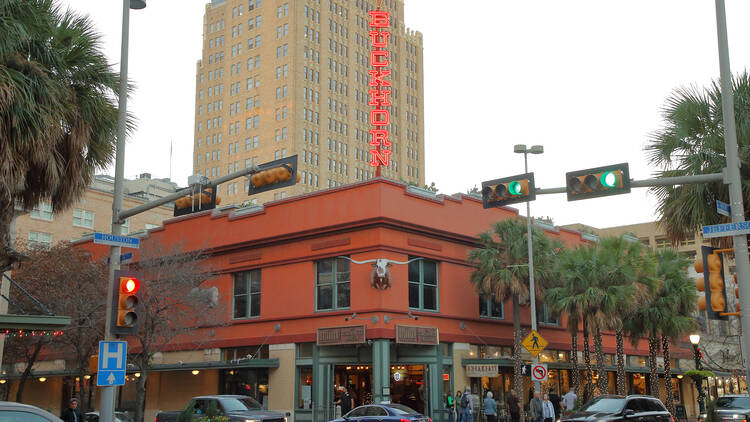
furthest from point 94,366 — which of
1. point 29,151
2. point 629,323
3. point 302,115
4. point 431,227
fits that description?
point 302,115

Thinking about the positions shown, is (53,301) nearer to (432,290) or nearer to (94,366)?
(432,290)

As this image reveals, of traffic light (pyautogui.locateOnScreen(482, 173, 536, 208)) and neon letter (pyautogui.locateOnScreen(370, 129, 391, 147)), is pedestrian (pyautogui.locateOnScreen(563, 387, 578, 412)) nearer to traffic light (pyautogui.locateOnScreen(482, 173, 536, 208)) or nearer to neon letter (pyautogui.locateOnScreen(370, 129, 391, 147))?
traffic light (pyautogui.locateOnScreen(482, 173, 536, 208))

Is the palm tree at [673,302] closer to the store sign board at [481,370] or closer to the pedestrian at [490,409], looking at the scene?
the store sign board at [481,370]

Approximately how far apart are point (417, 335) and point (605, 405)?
10683 millimetres

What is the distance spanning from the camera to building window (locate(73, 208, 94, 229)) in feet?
222

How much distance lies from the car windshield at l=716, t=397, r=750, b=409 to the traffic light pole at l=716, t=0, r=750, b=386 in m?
18.1

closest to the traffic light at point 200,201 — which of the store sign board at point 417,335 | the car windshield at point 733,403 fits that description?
the store sign board at point 417,335

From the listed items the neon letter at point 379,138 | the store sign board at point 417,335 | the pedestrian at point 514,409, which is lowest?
the pedestrian at point 514,409

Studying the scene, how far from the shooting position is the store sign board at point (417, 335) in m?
31.2

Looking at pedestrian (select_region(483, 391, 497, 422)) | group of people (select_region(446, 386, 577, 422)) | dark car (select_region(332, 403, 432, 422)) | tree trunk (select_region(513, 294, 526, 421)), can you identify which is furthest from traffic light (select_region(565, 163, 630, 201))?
tree trunk (select_region(513, 294, 526, 421))

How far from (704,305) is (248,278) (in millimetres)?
27106

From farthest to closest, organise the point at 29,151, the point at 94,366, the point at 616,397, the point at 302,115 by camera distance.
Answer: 1. the point at 302,115
2. the point at 616,397
3. the point at 29,151
4. the point at 94,366

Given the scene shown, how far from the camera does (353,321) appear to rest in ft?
105

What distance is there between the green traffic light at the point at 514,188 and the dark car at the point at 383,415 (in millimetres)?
9812
